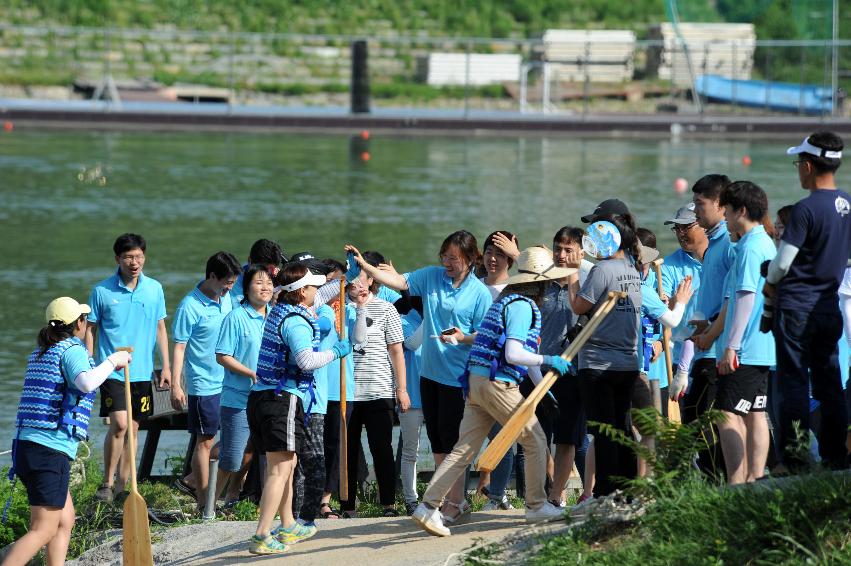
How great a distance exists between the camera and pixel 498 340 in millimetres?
7375

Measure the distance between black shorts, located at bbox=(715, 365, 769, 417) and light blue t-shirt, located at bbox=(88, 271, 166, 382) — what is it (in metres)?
3.85

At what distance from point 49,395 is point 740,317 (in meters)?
3.41

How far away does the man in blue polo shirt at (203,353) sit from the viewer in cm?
898

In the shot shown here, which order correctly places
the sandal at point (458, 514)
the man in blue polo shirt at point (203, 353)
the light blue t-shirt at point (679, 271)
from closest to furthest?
1. the sandal at point (458, 514)
2. the light blue t-shirt at point (679, 271)
3. the man in blue polo shirt at point (203, 353)

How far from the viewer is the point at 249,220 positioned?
69.2ft

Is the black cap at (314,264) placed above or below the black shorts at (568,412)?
above

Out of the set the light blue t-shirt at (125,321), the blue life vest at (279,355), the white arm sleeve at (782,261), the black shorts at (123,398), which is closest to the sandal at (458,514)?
the blue life vest at (279,355)

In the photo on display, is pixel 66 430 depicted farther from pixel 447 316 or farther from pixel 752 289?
pixel 752 289

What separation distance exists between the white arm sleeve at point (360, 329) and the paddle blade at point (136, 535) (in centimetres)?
156

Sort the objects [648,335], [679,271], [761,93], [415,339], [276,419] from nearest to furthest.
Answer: [276,419], [648,335], [679,271], [415,339], [761,93]

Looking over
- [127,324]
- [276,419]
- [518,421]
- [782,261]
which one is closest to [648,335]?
[518,421]

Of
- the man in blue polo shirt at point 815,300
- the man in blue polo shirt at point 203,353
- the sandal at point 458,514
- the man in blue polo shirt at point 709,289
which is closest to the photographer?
the man in blue polo shirt at point 815,300

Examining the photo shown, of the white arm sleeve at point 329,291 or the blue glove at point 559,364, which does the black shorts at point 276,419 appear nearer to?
the white arm sleeve at point 329,291

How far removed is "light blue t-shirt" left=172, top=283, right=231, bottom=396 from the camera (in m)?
9.02
